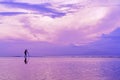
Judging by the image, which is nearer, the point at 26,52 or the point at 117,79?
the point at 26,52

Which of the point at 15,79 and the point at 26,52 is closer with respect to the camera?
the point at 26,52

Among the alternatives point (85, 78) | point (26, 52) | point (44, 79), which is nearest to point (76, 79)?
point (85, 78)

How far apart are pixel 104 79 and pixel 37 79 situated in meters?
14.1

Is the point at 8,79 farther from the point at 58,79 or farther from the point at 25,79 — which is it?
the point at 58,79

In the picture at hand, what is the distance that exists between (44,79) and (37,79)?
57.9 inches

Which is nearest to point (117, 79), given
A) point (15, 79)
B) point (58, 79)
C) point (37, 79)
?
point (58, 79)

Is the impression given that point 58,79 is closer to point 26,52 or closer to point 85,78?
point 85,78

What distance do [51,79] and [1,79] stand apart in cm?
1031

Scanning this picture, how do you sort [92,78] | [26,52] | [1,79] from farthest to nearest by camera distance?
1. [92,78]
2. [1,79]
3. [26,52]

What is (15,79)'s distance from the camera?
62.2 m

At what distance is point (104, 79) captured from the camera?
63.1 metres

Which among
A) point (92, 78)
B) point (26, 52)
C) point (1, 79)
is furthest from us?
point (92, 78)

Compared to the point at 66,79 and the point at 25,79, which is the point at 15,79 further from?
the point at 66,79

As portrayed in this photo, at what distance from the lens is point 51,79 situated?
6294 cm
